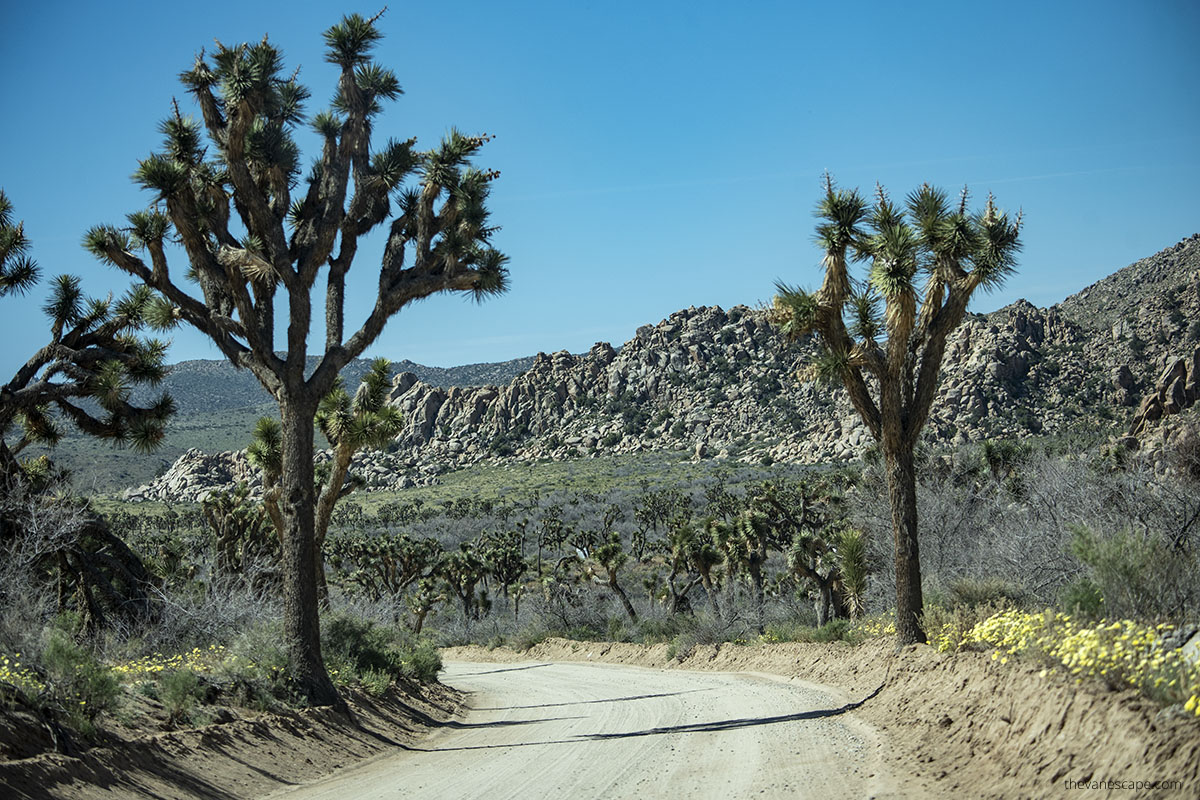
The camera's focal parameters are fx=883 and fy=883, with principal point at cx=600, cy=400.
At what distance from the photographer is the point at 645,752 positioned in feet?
32.4

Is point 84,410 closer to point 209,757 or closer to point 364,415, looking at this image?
point 364,415

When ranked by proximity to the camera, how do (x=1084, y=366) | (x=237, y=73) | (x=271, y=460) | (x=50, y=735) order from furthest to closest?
(x=1084, y=366) < (x=271, y=460) < (x=237, y=73) < (x=50, y=735)

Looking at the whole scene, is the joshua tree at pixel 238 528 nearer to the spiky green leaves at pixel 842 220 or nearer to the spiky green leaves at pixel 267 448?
the spiky green leaves at pixel 267 448

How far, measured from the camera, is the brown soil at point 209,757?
263 inches

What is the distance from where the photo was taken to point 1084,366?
60.3 m

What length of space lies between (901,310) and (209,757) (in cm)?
995

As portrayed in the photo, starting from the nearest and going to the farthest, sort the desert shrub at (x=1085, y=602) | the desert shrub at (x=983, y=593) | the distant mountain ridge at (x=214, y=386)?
the desert shrub at (x=1085, y=602) < the desert shrub at (x=983, y=593) < the distant mountain ridge at (x=214, y=386)

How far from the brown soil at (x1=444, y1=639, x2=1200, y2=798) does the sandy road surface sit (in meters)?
0.51

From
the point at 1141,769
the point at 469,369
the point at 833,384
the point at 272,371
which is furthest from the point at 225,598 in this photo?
the point at 469,369

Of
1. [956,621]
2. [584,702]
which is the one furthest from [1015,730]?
[584,702]

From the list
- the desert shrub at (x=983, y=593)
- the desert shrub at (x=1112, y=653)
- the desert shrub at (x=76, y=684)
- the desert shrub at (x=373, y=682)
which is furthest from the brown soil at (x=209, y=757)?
the desert shrub at (x=983, y=593)

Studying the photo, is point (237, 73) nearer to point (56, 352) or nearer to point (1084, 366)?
point (56, 352)

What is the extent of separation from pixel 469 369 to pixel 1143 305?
129m

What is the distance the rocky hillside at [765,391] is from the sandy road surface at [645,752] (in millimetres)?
4912
